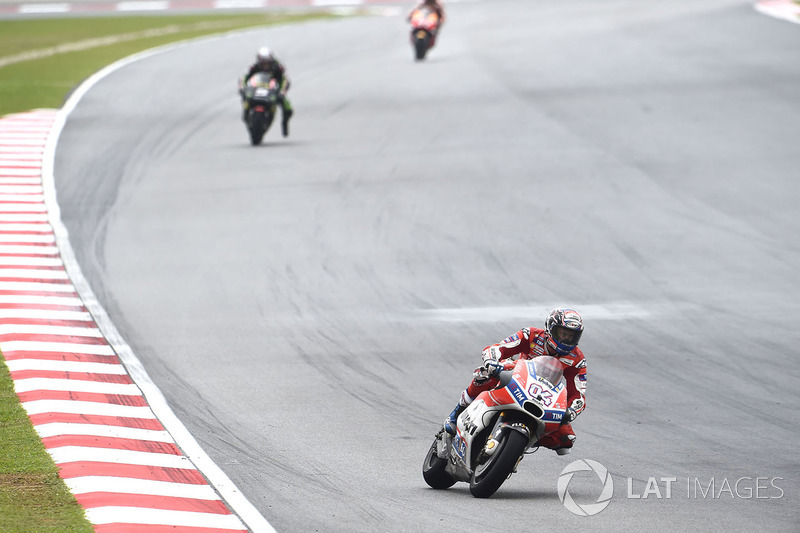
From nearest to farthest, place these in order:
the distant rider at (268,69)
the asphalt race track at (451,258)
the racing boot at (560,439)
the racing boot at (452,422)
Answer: the racing boot at (560,439)
the racing boot at (452,422)
the asphalt race track at (451,258)
the distant rider at (268,69)

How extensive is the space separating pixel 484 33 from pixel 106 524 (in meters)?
31.8

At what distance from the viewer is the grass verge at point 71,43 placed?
97.8ft

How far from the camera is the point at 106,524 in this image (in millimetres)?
9031

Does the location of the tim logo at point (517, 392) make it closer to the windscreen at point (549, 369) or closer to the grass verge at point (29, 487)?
the windscreen at point (549, 369)

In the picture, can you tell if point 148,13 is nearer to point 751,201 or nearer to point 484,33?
point 484,33

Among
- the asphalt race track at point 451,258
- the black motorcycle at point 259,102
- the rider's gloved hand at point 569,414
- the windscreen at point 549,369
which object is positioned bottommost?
the asphalt race track at point 451,258

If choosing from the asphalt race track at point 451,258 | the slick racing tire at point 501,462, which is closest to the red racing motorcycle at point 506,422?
the slick racing tire at point 501,462

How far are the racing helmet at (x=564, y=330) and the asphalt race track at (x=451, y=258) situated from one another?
4.26 feet

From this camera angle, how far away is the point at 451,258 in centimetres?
1855

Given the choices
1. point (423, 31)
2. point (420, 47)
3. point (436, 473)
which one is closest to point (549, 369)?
point (436, 473)

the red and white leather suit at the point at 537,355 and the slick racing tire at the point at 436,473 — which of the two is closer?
the red and white leather suit at the point at 537,355

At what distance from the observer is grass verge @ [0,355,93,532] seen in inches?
349

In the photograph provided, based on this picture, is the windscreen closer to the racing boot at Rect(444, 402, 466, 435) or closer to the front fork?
the front fork

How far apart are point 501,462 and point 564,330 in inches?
46.8
